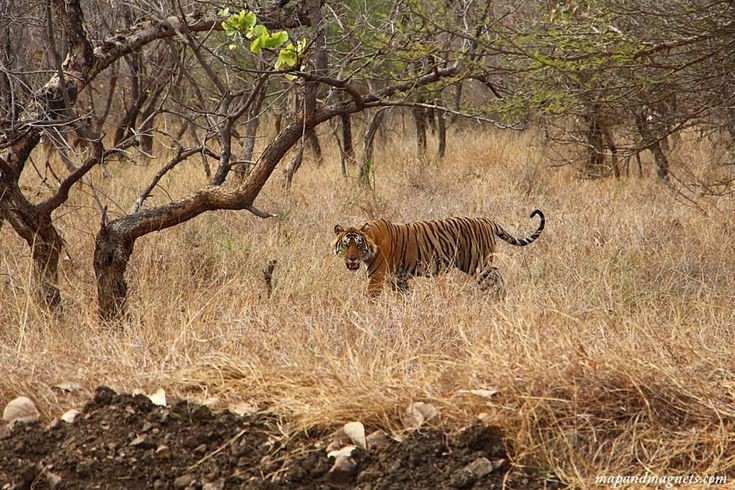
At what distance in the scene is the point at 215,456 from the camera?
11.6 ft

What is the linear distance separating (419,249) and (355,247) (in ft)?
2.16

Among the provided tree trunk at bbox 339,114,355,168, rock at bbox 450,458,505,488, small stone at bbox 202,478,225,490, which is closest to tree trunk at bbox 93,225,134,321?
small stone at bbox 202,478,225,490

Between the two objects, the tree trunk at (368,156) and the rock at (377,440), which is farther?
the tree trunk at (368,156)

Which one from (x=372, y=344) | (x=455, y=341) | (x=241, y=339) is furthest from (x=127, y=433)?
(x=455, y=341)

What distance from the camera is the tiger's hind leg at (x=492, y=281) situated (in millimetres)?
6125

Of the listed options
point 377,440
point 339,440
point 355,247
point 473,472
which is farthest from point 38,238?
point 473,472

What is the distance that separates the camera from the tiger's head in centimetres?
607

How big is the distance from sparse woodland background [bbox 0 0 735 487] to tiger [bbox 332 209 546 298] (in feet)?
0.56

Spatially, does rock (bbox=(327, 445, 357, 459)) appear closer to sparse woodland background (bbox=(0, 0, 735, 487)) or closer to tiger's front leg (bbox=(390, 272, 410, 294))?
sparse woodland background (bbox=(0, 0, 735, 487))

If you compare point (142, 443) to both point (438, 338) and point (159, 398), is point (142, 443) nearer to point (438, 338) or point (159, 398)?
point (159, 398)

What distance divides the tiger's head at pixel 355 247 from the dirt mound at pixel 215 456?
239cm

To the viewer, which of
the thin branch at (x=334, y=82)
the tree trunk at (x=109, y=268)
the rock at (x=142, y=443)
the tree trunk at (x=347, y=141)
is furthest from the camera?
the tree trunk at (x=347, y=141)

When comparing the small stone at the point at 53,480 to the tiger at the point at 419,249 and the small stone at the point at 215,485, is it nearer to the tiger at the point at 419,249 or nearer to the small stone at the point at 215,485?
the small stone at the point at 215,485

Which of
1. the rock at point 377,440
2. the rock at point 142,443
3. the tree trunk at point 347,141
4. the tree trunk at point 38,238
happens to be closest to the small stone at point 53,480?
the rock at point 142,443
